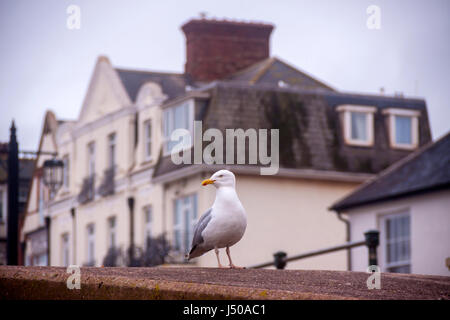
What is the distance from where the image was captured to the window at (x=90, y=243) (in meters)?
50.1

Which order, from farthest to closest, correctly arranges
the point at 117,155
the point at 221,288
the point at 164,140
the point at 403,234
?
the point at 117,155, the point at 164,140, the point at 403,234, the point at 221,288

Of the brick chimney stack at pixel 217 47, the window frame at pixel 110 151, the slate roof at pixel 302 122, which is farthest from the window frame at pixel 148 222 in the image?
the brick chimney stack at pixel 217 47

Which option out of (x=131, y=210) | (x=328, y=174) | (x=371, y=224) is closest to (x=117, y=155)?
(x=131, y=210)

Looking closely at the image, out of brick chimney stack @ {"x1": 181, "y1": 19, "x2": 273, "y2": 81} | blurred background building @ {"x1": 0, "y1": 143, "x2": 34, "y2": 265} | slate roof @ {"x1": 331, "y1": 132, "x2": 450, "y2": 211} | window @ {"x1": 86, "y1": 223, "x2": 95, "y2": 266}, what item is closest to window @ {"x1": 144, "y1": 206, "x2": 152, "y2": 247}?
window @ {"x1": 86, "y1": 223, "x2": 95, "y2": 266}

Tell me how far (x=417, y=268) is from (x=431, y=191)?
2145 mm

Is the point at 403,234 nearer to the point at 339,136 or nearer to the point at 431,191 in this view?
the point at 431,191

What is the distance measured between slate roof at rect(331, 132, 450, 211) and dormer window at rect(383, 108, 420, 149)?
1063cm

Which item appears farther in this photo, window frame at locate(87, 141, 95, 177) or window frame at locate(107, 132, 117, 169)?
window frame at locate(87, 141, 95, 177)

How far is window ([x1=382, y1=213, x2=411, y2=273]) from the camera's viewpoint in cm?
3216

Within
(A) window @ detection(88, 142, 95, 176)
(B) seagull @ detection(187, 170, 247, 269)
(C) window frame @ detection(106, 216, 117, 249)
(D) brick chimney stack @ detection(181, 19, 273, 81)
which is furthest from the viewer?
(A) window @ detection(88, 142, 95, 176)

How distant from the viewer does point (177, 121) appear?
43.4 metres

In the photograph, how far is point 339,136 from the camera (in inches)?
1747

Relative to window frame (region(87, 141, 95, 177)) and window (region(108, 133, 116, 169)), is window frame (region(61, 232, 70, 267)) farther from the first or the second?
window (region(108, 133, 116, 169))

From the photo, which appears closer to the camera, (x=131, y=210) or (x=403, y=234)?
(x=403, y=234)
